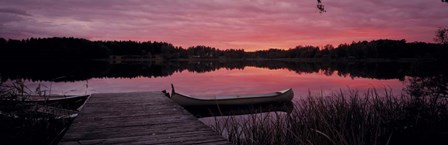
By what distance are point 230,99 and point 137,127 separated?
10259mm

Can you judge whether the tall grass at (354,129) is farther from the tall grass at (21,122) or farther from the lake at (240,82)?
the tall grass at (21,122)

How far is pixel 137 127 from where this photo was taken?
17.9ft

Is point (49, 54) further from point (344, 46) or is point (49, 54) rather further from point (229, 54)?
point (344, 46)

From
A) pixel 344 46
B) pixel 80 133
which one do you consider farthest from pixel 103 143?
pixel 344 46

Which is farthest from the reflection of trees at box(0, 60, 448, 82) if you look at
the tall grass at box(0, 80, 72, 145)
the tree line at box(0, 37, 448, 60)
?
the tree line at box(0, 37, 448, 60)

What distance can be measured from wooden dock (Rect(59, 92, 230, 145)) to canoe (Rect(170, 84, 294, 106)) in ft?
21.7

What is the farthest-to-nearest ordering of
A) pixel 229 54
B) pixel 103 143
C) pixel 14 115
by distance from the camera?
pixel 229 54
pixel 14 115
pixel 103 143

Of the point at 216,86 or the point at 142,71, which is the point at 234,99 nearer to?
the point at 216,86

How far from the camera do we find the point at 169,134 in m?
4.93

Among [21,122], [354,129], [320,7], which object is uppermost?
[320,7]

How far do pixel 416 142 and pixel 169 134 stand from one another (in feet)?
12.7

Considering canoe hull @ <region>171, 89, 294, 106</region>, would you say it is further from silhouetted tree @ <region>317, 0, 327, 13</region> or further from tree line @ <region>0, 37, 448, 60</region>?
tree line @ <region>0, 37, 448, 60</region>

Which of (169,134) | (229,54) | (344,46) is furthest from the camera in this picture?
(229,54)

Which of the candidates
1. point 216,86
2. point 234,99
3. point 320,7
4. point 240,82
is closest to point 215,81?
point 240,82
